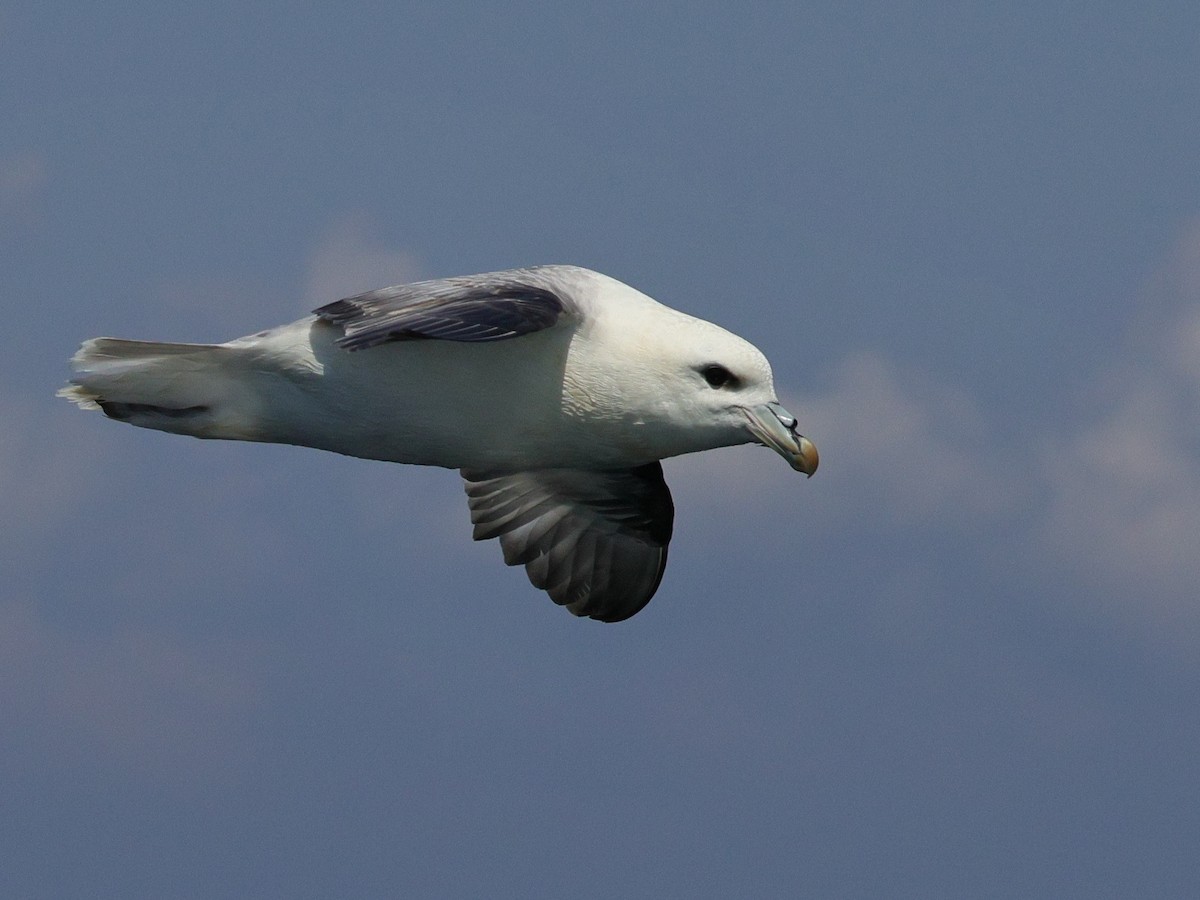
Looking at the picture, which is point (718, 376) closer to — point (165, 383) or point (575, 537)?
point (575, 537)

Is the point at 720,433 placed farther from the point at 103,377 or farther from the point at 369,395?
the point at 103,377

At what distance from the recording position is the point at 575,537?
13.3 metres

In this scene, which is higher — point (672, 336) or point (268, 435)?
point (672, 336)

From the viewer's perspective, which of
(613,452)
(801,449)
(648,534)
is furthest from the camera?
(648,534)

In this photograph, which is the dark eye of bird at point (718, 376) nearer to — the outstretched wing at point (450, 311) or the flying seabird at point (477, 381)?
the flying seabird at point (477, 381)

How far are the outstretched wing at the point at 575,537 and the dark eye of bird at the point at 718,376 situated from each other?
8.52ft

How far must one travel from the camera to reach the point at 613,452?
1114 cm

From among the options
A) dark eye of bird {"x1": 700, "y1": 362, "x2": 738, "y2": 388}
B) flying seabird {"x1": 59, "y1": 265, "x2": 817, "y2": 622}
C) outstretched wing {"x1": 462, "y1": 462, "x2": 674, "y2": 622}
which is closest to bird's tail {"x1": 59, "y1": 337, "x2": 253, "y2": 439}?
flying seabird {"x1": 59, "y1": 265, "x2": 817, "y2": 622}

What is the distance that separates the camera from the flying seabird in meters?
10.6

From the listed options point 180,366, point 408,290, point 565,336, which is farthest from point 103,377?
point 565,336

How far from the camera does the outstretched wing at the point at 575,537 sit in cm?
1327

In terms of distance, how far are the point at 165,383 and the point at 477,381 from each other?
1897 millimetres

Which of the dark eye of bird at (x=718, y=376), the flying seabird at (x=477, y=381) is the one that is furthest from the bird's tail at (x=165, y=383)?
the dark eye of bird at (x=718, y=376)

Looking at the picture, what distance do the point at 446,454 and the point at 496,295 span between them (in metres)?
1.18
